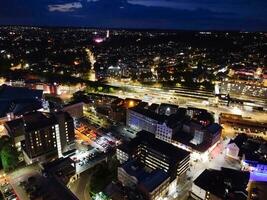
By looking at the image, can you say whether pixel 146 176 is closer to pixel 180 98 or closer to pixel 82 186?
pixel 82 186

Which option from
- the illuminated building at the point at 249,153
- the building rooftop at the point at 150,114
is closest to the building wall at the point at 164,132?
the building rooftop at the point at 150,114

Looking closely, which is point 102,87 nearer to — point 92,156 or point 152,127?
point 152,127

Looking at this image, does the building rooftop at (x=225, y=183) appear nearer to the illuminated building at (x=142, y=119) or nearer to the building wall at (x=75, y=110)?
the illuminated building at (x=142, y=119)

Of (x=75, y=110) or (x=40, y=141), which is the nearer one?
(x=40, y=141)

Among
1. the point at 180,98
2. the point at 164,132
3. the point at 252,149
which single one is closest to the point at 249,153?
the point at 252,149

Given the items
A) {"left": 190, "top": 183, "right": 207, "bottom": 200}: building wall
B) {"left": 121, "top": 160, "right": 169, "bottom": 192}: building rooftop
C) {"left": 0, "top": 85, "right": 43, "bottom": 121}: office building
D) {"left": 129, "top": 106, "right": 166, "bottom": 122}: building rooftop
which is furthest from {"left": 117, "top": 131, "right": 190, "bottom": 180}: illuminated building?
{"left": 0, "top": 85, "right": 43, "bottom": 121}: office building
